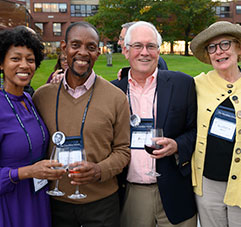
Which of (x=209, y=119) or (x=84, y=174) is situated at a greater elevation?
(x=209, y=119)

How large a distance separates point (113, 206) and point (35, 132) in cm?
91

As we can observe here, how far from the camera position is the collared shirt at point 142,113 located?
2.49m

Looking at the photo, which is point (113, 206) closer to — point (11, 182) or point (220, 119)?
point (11, 182)

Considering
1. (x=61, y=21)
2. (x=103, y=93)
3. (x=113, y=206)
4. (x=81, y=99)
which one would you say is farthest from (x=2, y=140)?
(x=61, y=21)

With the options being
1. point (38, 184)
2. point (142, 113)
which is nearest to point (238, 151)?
point (142, 113)

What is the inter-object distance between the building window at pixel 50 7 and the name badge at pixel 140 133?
4871 cm

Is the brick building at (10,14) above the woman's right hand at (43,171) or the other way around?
above

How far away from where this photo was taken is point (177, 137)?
2484 millimetres

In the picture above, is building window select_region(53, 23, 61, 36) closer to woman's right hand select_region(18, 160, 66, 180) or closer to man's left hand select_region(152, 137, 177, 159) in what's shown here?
man's left hand select_region(152, 137, 177, 159)

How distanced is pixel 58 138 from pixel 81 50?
2.44 ft

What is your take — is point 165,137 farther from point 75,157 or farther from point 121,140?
point 75,157

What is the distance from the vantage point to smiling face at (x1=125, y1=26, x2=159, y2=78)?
2580 mm

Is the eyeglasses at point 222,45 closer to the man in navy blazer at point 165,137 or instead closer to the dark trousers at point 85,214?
the man in navy blazer at point 165,137

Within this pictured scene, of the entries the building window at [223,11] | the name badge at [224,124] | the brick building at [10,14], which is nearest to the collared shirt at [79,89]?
the name badge at [224,124]
